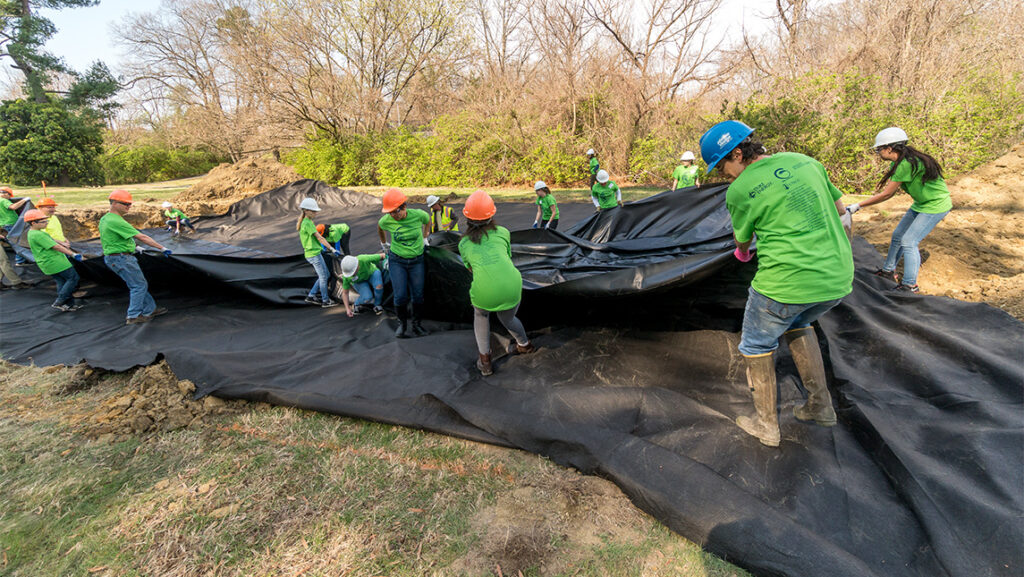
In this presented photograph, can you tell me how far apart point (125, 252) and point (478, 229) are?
169 inches

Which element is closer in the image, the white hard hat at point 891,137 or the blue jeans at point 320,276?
the white hard hat at point 891,137

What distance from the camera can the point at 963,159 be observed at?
7.88 meters

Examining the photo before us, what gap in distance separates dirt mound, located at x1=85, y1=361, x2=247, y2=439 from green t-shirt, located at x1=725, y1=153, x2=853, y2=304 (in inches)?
131

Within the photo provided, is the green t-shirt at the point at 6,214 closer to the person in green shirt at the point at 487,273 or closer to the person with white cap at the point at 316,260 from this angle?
the person with white cap at the point at 316,260

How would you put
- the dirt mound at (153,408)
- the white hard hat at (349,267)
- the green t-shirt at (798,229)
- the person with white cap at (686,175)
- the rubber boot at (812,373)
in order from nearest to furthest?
1. the green t-shirt at (798,229)
2. the rubber boot at (812,373)
3. the dirt mound at (153,408)
4. the white hard hat at (349,267)
5. the person with white cap at (686,175)

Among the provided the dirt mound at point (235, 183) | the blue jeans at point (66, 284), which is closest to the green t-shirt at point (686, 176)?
the blue jeans at point (66, 284)

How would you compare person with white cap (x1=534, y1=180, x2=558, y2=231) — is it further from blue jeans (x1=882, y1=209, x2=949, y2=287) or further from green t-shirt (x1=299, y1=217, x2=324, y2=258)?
blue jeans (x1=882, y1=209, x2=949, y2=287)

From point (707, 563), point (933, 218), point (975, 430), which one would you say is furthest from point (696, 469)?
point (933, 218)

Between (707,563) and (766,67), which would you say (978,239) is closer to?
(707,563)

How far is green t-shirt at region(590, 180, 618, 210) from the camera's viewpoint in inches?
261

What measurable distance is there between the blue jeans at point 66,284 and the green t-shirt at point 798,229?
7075 mm

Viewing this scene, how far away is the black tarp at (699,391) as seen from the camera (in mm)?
1679

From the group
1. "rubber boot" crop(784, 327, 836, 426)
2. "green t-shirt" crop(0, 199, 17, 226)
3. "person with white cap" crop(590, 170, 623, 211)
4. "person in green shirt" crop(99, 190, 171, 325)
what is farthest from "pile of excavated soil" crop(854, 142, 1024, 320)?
"green t-shirt" crop(0, 199, 17, 226)

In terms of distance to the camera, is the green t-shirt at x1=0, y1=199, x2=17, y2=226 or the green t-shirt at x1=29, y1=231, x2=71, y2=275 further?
the green t-shirt at x1=0, y1=199, x2=17, y2=226
